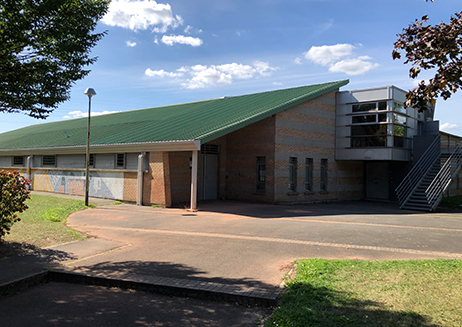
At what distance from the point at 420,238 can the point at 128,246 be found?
7.97m

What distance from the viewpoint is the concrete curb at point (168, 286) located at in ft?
18.4

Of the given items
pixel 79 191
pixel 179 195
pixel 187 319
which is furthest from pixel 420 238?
pixel 79 191

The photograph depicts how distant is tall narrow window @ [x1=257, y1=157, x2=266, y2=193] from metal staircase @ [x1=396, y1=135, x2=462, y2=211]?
7.43m

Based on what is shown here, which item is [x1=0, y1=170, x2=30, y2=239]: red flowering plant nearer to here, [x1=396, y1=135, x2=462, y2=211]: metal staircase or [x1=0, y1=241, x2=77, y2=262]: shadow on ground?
[x1=0, y1=241, x2=77, y2=262]: shadow on ground

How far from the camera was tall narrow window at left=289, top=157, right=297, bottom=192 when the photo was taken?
20.3m

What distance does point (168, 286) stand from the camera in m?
6.11

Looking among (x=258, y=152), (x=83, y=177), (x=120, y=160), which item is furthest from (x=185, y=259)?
(x=83, y=177)

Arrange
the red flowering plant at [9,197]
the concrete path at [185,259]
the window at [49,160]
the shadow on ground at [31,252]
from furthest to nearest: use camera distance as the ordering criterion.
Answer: the window at [49,160] → the red flowering plant at [9,197] → the shadow on ground at [31,252] → the concrete path at [185,259]

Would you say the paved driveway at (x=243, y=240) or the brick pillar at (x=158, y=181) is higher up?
the brick pillar at (x=158, y=181)

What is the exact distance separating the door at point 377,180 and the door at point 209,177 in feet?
37.8

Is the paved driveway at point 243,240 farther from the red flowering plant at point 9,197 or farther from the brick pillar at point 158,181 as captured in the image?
the red flowering plant at point 9,197

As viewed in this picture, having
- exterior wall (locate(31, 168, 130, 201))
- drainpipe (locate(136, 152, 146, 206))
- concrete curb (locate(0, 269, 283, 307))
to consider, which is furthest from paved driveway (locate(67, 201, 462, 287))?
exterior wall (locate(31, 168, 130, 201))

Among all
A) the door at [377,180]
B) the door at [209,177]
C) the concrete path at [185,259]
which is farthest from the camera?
the door at [377,180]

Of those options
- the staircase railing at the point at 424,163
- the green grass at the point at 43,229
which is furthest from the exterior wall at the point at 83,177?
the staircase railing at the point at 424,163
